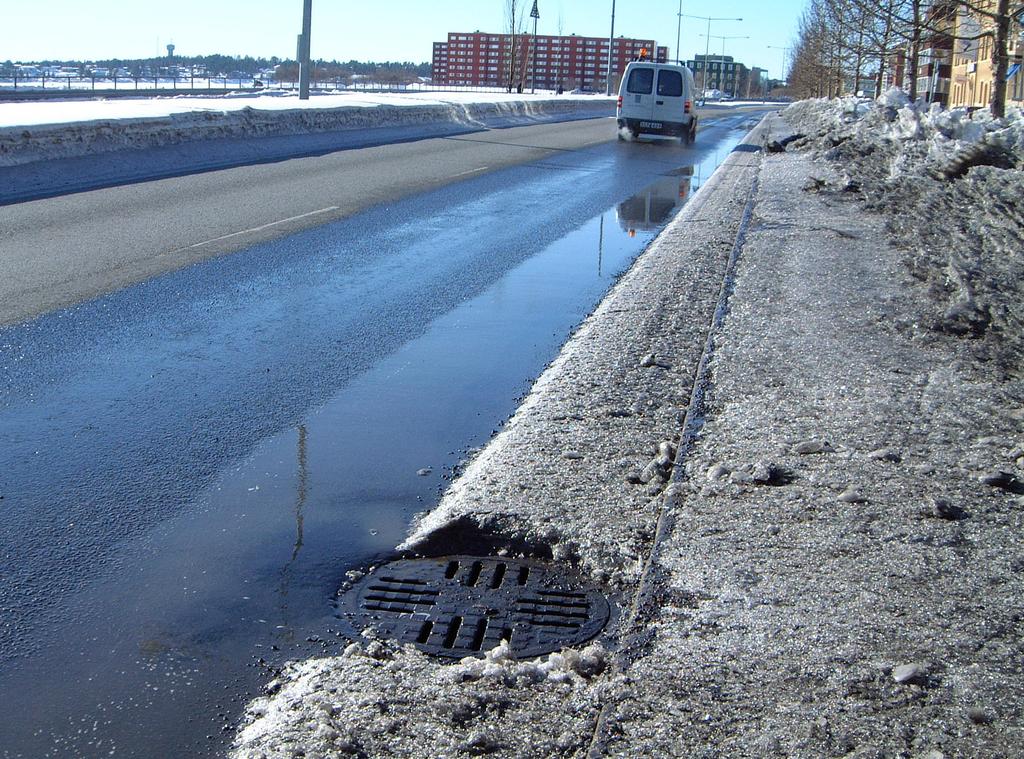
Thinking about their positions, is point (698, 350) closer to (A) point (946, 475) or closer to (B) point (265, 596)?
(A) point (946, 475)

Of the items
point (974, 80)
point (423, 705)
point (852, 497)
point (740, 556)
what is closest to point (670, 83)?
point (852, 497)

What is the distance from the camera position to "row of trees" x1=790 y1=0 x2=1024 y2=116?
50.2 ft

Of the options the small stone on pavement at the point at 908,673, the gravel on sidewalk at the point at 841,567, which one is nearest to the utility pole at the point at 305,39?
the gravel on sidewalk at the point at 841,567

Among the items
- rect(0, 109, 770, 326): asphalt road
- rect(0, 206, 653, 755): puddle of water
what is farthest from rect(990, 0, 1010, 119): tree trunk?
rect(0, 206, 653, 755): puddle of water

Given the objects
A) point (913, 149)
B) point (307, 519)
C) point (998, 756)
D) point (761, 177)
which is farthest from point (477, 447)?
point (761, 177)

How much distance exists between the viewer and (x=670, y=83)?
30.9 meters

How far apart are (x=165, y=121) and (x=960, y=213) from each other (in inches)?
634

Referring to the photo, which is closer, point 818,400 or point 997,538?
point 997,538

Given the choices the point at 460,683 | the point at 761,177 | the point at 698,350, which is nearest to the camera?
the point at 460,683

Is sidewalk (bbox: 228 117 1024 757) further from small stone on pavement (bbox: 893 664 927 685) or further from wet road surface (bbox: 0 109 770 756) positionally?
wet road surface (bbox: 0 109 770 756)

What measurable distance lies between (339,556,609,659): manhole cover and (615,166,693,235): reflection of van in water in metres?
9.59

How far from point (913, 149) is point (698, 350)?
7.49 metres

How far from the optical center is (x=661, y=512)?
4.34 meters

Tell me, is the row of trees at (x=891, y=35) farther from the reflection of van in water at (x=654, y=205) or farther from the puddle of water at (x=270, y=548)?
the puddle of water at (x=270, y=548)
